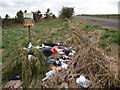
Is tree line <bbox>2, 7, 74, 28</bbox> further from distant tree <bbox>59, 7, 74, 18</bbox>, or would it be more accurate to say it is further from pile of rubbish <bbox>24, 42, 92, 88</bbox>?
pile of rubbish <bbox>24, 42, 92, 88</bbox>

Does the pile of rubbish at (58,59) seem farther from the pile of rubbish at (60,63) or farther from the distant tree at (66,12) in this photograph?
the distant tree at (66,12)

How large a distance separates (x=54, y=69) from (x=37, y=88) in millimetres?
765

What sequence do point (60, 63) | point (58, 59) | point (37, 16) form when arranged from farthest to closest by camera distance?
1. point (37, 16)
2. point (58, 59)
3. point (60, 63)

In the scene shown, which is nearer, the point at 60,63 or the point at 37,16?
the point at 60,63

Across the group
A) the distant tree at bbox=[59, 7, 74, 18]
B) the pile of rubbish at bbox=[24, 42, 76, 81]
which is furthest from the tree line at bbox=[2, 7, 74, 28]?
the pile of rubbish at bbox=[24, 42, 76, 81]

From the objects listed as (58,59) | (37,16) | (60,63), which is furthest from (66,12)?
(60,63)

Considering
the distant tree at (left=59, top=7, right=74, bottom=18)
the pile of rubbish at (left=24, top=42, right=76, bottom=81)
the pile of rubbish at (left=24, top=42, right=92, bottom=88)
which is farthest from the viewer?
the distant tree at (left=59, top=7, right=74, bottom=18)

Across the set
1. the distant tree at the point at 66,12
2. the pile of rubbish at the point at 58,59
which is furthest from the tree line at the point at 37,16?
the pile of rubbish at the point at 58,59

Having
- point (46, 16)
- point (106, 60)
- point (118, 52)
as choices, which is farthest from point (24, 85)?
point (46, 16)

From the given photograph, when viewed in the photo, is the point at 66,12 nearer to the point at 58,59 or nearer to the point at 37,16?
the point at 37,16

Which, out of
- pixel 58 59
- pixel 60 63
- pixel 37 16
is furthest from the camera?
pixel 37 16

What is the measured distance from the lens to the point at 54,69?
616 cm

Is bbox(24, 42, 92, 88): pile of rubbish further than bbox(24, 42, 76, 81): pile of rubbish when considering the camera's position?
No

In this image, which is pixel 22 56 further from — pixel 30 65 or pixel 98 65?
pixel 98 65
